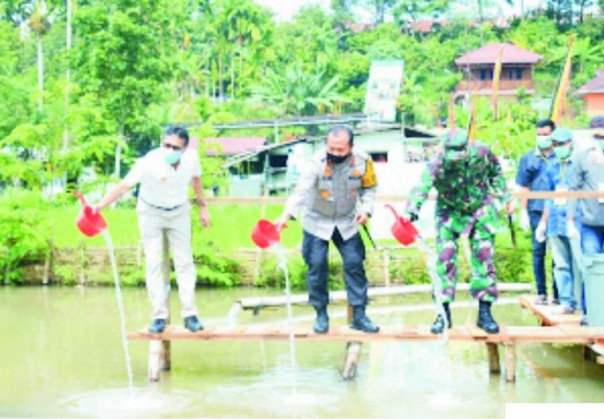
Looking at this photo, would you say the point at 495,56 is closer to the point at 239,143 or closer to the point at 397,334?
the point at 239,143

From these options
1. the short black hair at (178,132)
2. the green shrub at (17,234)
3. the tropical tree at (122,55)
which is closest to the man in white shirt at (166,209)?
the short black hair at (178,132)

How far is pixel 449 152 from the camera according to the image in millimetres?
6980

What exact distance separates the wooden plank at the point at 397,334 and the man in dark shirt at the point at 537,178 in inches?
59.1

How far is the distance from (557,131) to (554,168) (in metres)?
0.55

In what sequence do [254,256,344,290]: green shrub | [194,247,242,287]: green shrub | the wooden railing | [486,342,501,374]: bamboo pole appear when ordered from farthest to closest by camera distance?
the wooden railing → [194,247,242,287]: green shrub → [254,256,344,290]: green shrub → [486,342,501,374]: bamboo pole

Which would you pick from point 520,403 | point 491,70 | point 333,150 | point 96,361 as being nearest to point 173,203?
point 333,150

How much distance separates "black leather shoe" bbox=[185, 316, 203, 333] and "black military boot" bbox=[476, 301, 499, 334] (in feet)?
6.23

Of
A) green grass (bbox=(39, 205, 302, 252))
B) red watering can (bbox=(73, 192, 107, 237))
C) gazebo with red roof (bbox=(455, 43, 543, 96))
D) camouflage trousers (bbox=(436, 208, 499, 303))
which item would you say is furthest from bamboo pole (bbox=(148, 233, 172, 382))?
gazebo with red roof (bbox=(455, 43, 543, 96))

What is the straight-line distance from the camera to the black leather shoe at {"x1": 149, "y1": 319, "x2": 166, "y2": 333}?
7316mm

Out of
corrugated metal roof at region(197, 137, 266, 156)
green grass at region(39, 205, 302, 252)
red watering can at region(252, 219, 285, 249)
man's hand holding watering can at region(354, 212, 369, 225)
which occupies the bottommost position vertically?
green grass at region(39, 205, 302, 252)

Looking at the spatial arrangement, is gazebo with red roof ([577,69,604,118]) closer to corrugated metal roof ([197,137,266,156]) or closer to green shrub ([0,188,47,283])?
corrugated metal roof ([197,137,266,156])

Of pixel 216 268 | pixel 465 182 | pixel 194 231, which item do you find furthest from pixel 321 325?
pixel 194 231

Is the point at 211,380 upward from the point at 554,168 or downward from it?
downward

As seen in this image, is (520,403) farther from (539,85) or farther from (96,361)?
(539,85)
